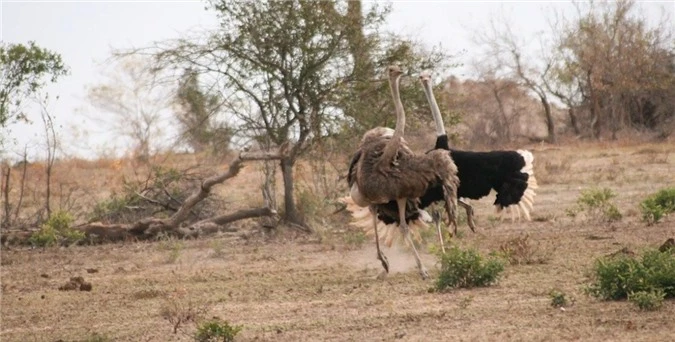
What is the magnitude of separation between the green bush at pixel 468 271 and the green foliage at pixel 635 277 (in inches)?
42.4

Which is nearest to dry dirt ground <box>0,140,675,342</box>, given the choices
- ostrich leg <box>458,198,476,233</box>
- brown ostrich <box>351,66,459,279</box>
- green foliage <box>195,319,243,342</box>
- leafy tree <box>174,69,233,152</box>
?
green foliage <box>195,319,243,342</box>

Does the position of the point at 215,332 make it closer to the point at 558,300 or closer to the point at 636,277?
the point at 558,300

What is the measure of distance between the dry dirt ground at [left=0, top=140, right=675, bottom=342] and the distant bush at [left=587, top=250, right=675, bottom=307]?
0.36ft

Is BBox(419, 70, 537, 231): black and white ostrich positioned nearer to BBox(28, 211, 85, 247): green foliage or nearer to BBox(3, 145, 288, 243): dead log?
BBox(3, 145, 288, 243): dead log

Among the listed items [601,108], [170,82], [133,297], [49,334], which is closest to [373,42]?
[170,82]

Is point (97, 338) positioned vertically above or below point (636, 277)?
below

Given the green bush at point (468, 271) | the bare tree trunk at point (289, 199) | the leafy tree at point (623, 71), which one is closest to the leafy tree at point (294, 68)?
the bare tree trunk at point (289, 199)

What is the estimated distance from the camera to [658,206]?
13016 millimetres

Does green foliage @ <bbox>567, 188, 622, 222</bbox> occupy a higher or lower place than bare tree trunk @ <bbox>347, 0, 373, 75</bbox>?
lower

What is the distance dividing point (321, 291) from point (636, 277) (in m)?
2.70

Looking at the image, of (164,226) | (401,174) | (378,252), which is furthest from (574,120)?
(401,174)

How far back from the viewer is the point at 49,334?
8445mm

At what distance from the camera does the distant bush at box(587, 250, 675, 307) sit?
25.7ft

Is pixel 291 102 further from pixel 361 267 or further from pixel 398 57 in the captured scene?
pixel 361 267
